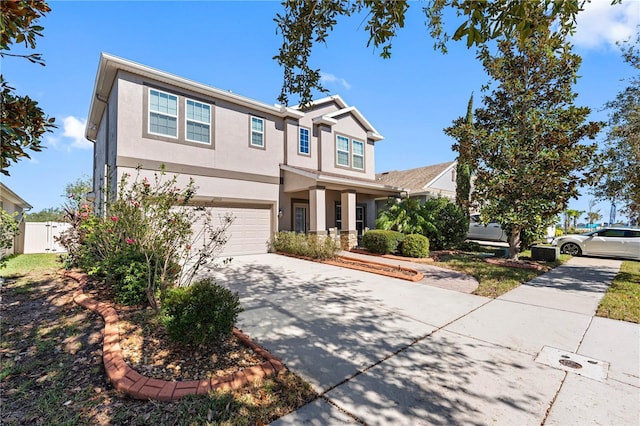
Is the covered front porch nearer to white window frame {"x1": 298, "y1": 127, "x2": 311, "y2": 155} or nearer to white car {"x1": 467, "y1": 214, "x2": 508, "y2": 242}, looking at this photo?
white window frame {"x1": 298, "y1": 127, "x2": 311, "y2": 155}

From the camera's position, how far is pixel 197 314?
3391 millimetres

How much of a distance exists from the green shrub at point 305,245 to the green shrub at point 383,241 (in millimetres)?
1791

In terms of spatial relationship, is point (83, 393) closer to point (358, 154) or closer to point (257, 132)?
point (257, 132)

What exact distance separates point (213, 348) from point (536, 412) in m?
3.55

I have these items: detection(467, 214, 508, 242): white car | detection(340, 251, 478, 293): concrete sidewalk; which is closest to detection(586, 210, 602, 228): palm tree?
detection(467, 214, 508, 242): white car

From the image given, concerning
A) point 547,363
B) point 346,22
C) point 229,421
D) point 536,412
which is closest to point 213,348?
point 229,421

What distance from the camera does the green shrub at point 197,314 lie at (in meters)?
3.34

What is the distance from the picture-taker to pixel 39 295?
600cm

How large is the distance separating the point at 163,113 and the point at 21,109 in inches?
344

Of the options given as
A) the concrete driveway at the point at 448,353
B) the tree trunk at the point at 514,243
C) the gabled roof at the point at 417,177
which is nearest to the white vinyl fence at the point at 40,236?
the concrete driveway at the point at 448,353

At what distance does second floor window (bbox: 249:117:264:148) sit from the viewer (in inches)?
509

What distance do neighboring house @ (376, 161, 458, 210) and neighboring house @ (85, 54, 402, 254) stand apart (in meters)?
5.37

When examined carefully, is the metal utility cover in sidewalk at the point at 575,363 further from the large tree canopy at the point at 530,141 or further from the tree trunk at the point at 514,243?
the tree trunk at the point at 514,243

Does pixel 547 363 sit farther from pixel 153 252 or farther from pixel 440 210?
pixel 440 210
